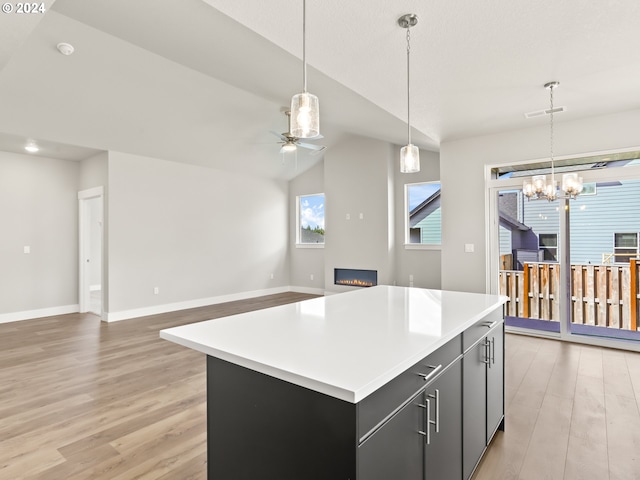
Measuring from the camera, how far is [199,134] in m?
5.89

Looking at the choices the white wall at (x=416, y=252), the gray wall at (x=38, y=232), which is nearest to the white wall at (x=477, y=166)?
the white wall at (x=416, y=252)

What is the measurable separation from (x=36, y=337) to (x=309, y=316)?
15.3 ft

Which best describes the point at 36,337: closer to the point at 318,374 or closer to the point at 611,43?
the point at 318,374

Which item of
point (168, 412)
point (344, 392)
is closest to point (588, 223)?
point (344, 392)

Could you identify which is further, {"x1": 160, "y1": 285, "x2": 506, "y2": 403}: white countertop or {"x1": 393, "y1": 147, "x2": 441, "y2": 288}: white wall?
{"x1": 393, "y1": 147, "x2": 441, "y2": 288}: white wall

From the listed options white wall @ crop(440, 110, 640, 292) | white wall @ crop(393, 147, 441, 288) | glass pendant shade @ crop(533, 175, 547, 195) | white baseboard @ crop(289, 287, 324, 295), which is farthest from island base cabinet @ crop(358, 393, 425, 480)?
white baseboard @ crop(289, 287, 324, 295)

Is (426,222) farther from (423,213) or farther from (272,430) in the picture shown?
(272,430)

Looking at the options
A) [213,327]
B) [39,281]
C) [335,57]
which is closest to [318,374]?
[213,327]

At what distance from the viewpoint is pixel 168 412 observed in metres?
2.66

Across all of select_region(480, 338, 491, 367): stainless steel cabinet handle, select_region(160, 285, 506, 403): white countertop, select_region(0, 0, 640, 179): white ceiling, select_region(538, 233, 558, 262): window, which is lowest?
select_region(480, 338, 491, 367): stainless steel cabinet handle

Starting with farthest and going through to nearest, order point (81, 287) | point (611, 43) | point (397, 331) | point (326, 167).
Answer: point (326, 167), point (81, 287), point (611, 43), point (397, 331)

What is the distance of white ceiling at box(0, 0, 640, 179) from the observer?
7.48ft

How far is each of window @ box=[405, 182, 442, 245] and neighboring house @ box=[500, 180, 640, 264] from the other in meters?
2.09

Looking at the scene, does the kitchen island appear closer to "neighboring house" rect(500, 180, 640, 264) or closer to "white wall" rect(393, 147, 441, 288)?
"neighboring house" rect(500, 180, 640, 264)
